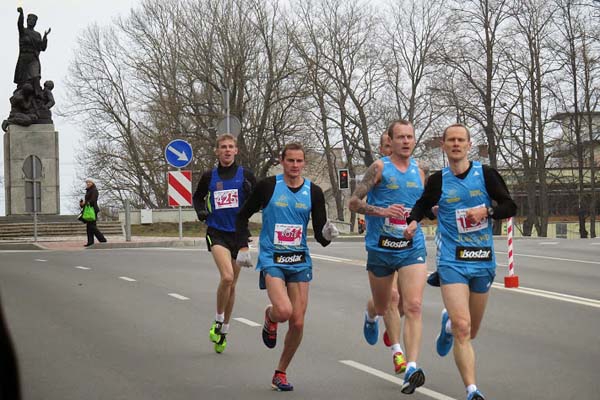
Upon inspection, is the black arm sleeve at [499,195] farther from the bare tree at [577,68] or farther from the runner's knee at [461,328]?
the bare tree at [577,68]

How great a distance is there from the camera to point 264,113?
164 ft

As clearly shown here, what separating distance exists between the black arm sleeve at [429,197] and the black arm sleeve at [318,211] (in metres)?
0.74

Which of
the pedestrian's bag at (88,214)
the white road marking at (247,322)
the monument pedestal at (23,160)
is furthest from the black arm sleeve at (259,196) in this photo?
the monument pedestal at (23,160)

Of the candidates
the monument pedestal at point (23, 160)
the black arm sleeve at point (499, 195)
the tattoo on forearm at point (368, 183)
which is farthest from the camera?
the monument pedestal at point (23, 160)

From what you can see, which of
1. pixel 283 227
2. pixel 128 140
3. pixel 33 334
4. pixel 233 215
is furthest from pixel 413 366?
pixel 128 140

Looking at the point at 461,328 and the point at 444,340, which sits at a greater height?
the point at 461,328

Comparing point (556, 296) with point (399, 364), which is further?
point (556, 296)

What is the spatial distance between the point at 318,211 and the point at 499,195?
141 cm

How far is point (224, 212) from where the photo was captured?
8.84m

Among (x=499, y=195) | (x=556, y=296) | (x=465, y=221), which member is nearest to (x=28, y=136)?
(x=556, y=296)

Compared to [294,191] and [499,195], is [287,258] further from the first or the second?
[499,195]

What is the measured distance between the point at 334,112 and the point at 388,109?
3.19 metres

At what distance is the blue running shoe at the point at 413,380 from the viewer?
6.28m

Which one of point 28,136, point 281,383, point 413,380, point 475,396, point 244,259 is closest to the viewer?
point 475,396
